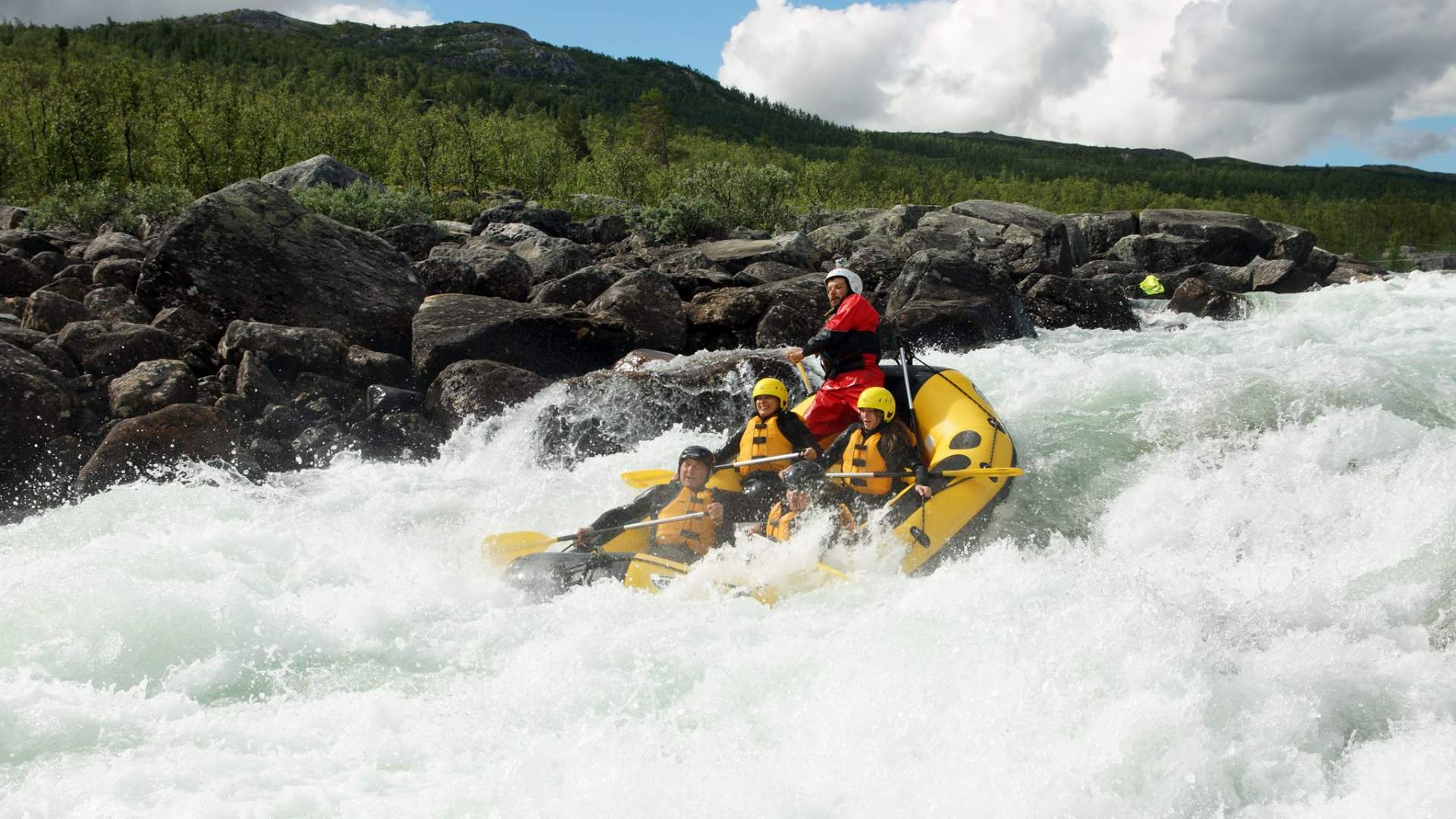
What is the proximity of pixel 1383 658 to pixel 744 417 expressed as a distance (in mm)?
6603

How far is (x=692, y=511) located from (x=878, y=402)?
5.11 feet

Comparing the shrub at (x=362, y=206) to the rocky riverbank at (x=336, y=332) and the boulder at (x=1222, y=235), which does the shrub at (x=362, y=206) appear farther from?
the boulder at (x=1222, y=235)

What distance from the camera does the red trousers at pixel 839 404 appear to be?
8.18 metres

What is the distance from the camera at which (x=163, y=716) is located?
15.4ft

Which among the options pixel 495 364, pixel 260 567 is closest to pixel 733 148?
pixel 495 364

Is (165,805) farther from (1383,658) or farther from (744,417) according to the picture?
(744,417)

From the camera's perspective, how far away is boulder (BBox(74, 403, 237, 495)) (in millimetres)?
8508

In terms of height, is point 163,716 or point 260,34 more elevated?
point 260,34

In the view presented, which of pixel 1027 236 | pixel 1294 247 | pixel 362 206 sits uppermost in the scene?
pixel 1294 247

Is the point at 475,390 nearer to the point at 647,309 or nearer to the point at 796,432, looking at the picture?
the point at 647,309

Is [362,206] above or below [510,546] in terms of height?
above

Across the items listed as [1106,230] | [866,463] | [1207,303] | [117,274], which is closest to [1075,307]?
[1207,303]

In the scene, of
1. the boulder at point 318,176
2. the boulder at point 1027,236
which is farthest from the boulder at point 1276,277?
the boulder at point 318,176

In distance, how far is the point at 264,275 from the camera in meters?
11.8
